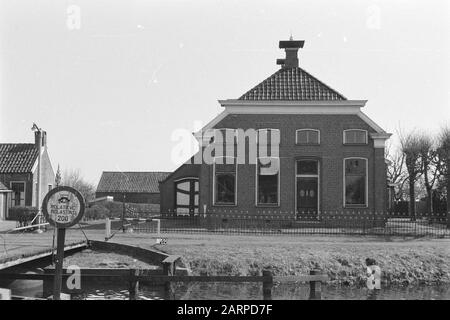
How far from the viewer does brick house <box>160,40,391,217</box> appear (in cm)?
2414

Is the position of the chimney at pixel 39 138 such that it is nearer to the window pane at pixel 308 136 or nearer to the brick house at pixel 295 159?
the brick house at pixel 295 159

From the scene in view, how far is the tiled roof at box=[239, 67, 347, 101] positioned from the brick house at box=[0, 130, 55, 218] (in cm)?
1539

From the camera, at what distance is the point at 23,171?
31.9 m

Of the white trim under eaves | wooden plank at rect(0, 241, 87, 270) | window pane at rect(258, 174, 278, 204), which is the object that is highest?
the white trim under eaves

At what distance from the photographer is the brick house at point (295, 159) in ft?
79.2

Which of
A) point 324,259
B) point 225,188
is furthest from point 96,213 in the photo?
point 324,259

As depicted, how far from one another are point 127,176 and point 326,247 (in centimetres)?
4495

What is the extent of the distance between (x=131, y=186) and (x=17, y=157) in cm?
2438

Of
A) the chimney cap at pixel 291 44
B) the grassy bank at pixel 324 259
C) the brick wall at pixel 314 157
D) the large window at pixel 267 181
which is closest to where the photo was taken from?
the grassy bank at pixel 324 259

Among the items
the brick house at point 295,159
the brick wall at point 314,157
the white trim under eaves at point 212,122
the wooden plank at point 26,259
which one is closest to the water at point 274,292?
the wooden plank at point 26,259

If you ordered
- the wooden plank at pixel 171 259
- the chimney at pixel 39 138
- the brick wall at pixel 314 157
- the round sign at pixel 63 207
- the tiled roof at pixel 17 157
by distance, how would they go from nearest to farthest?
1. the round sign at pixel 63 207
2. the wooden plank at pixel 171 259
3. the brick wall at pixel 314 157
4. the tiled roof at pixel 17 157
5. the chimney at pixel 39 138

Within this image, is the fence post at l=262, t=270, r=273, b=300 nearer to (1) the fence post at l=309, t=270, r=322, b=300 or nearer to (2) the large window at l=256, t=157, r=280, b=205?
(1) the fence post at l=309, t=270, r=322, b=300

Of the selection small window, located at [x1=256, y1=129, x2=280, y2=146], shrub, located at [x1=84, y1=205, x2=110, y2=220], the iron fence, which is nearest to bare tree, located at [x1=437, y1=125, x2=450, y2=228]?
the iron fence
